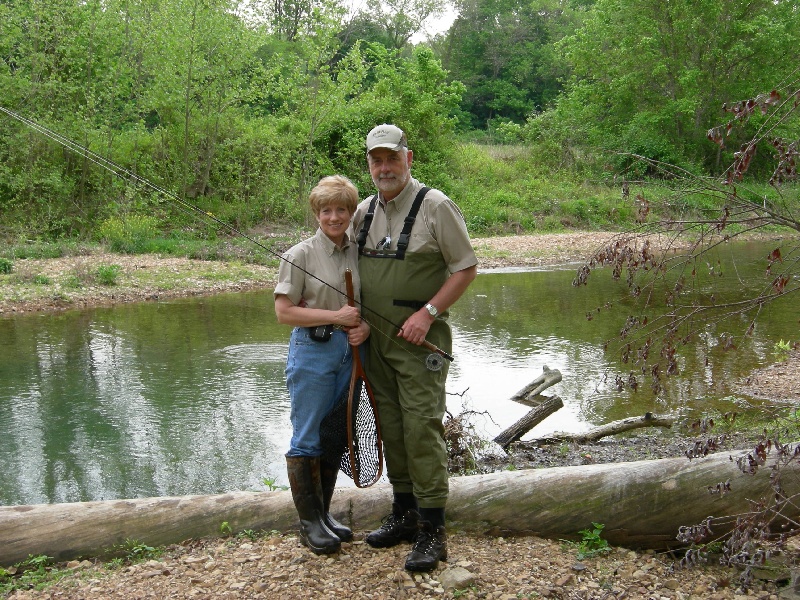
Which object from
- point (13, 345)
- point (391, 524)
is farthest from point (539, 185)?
point (391, 524)

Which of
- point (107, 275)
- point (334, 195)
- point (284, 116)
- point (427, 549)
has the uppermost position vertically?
point (284, 116)

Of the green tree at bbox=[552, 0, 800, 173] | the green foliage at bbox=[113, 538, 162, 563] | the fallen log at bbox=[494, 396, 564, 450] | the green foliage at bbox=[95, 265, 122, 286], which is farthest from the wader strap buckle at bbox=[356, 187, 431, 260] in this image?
the green tree at bbox=[552, 0, 800, 173]

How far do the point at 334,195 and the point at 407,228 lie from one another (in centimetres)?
36

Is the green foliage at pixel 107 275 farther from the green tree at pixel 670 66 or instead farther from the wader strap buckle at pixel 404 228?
the green tree at pixel 670 66

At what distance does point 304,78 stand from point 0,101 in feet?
23.1

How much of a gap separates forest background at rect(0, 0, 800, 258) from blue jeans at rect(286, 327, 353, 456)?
8.39m

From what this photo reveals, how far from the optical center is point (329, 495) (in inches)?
151

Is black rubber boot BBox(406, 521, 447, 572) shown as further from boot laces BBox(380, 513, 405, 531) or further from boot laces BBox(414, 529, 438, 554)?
boot laces BBox(380, 513, 405, 531)

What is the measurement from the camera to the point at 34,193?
2016 centimetres

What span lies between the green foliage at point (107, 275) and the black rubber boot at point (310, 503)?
12406mm

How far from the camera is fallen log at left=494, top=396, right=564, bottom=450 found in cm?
646

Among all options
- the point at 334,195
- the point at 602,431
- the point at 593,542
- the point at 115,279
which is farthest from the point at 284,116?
the point at 593,542

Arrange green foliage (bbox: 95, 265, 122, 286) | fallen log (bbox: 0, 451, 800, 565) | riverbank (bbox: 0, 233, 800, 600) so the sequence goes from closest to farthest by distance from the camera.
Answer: riverbank (bbox: 0, 233, 800, 600) → fallen log (bbox: 0, 451, 800, 565) → green foliage (bbox: 95, 265, 122, 286)

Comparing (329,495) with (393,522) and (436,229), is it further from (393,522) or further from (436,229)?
(436,229)
